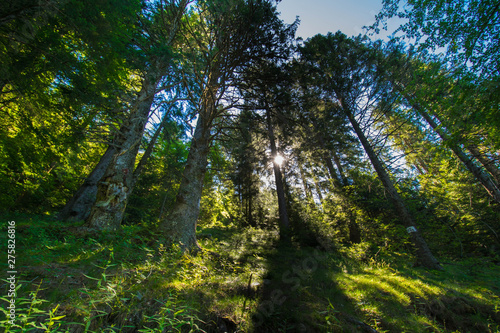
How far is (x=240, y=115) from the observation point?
29.0ft

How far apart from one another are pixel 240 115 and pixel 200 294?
7.44m

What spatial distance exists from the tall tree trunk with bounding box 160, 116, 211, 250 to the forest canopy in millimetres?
44

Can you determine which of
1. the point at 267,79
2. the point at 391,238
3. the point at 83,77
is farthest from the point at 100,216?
the point at 391,238

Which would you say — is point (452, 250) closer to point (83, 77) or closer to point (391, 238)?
point (391, 238)

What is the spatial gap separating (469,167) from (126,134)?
49.8 ft

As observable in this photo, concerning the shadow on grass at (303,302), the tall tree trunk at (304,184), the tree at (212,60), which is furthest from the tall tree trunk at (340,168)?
the tree at (212,60)

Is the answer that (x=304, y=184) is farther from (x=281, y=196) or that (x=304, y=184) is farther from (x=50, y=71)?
(x=50, y=71)

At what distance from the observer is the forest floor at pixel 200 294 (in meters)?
2.01

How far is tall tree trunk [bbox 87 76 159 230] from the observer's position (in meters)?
4.82

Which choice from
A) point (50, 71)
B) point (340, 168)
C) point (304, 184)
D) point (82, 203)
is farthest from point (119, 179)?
point (304, 184)

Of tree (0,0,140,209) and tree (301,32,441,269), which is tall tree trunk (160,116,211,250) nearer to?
tree (0,0,140,209)

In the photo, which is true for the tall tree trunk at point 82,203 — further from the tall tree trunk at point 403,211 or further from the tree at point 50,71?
the tall tree trunk at point 403,211

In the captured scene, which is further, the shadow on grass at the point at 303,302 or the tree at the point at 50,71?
the tree at the point at 50,71

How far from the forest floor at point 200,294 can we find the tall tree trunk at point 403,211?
835 mm
